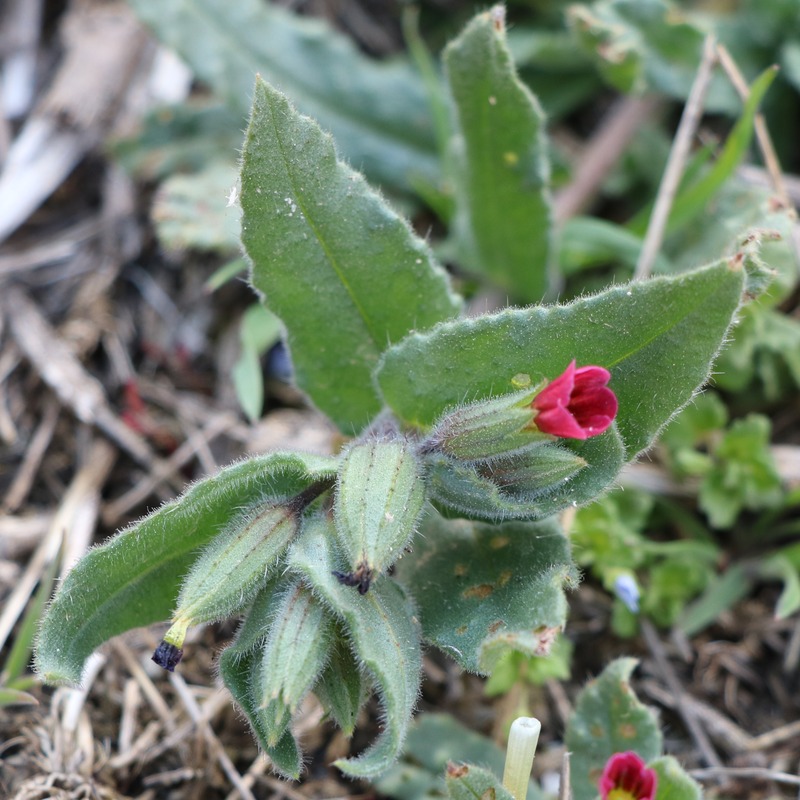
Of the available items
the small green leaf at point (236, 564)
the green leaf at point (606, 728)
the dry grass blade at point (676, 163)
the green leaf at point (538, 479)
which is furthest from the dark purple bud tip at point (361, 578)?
the dry grass blade at point (676, 163)

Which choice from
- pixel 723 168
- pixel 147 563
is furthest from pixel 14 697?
pixel 723 168

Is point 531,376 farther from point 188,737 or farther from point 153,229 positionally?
point 153,229

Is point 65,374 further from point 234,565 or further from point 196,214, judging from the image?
point 234,565

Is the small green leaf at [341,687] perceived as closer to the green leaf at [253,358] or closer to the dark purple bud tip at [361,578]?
the dark purple bud tip at [361,578]

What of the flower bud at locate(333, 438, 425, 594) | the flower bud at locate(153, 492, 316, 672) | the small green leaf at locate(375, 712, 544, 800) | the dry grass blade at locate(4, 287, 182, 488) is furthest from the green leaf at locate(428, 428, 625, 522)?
the dry grass blade at locate(4, 287, 182, 488)

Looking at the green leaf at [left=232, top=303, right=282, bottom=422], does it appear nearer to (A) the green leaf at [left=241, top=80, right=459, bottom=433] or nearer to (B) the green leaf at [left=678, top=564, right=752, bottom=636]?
(A) the green leaf at [left=241, top=80, right=459, bottom=433]

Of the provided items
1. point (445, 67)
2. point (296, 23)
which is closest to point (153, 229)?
point (296, 23)
